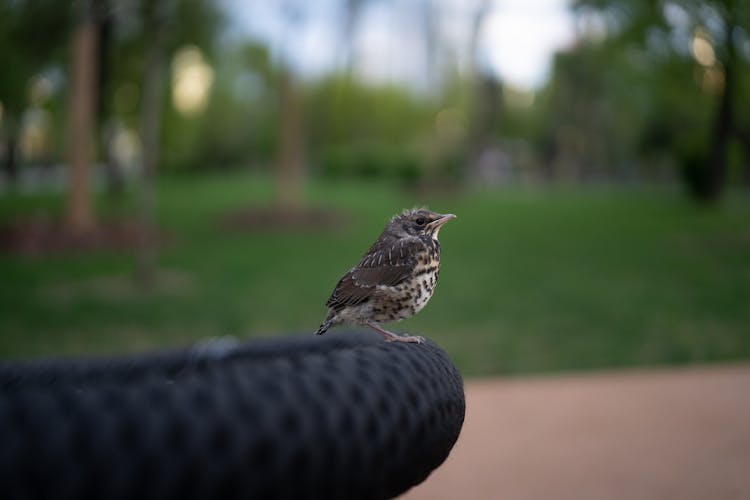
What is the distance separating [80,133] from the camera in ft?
46.8

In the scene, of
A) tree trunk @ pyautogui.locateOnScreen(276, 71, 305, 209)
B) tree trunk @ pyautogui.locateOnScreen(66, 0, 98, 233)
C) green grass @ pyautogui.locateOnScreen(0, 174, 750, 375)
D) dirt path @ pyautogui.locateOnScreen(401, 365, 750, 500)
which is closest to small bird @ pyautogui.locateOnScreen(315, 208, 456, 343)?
dirt path @ pyautogui.locateOnScreen(401, 365, 750, 500)

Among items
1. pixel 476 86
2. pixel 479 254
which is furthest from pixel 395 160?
pixel 479 254

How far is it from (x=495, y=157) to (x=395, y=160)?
15.7 meters

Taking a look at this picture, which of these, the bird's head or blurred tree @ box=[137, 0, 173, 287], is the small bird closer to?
the bird's head

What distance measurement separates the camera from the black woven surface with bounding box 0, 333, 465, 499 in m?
1.17

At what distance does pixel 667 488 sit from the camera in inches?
151

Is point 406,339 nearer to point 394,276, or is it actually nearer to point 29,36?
point 394,276

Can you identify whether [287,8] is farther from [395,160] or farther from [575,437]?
[395,160]

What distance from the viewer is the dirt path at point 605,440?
3924 millimetres

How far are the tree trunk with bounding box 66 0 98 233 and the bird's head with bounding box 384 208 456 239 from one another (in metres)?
13.8

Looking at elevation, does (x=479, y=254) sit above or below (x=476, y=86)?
below

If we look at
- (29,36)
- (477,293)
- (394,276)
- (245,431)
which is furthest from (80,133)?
(245,431)

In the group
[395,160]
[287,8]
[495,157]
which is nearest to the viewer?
[287,8]

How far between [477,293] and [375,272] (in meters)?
8.95
